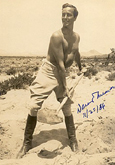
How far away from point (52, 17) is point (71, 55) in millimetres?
1839

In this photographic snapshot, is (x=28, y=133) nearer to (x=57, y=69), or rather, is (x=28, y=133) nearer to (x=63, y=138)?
(x=63, y=138)

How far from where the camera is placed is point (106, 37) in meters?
5.19

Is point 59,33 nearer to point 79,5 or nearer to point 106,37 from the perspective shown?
point 79,5

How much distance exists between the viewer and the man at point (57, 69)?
2438 millimetres

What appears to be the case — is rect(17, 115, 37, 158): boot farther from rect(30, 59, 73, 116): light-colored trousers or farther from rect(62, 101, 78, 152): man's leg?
rect(62, 101, 78, 152): man's leg

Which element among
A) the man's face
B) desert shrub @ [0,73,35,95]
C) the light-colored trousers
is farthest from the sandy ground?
the man's face

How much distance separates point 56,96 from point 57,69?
1.25 ft

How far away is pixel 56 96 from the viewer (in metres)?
2.77
